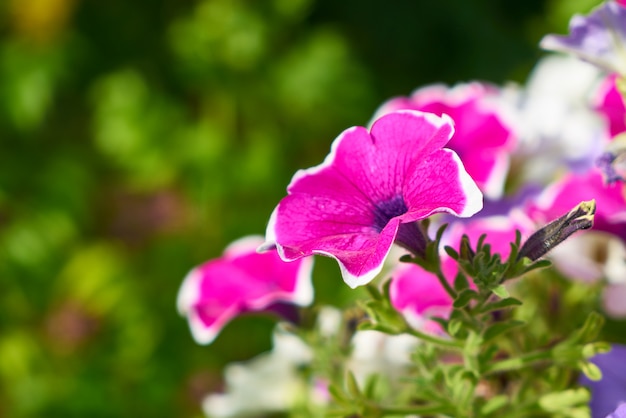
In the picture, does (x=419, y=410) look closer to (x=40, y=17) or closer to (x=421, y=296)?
(x=421, y=296)

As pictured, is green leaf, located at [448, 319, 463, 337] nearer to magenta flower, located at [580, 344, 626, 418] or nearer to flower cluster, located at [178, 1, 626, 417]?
flower cluster, located at [178, 1, 626, 417]

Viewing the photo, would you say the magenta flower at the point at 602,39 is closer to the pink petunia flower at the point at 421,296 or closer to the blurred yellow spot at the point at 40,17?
the pink petunia flower at the point at 421,296

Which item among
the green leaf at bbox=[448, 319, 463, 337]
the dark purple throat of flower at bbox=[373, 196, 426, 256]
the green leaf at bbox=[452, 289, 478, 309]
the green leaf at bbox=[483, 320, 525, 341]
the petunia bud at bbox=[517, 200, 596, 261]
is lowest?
the green leaf at bbox=[483, 320, 525, 341]

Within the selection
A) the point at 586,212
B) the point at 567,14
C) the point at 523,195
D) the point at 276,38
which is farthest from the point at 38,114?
the point at 586,212

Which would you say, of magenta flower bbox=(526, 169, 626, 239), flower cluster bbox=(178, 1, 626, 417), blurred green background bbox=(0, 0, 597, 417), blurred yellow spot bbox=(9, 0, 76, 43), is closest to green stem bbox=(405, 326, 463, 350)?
flower cluster bbox=(178, 1, 626, 417)

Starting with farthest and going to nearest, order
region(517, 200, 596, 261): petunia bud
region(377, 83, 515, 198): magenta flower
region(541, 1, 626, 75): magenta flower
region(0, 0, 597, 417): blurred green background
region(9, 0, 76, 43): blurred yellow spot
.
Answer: region(9, 0, 76, 43): blurred yellow spot < region(0, 0, 597, 417): blurred green background < region(377, 83, 515, 198): magenta flower < region(541, 1, 626, 75): magenta flower < region(517, 200, 596, 261): petunia bud

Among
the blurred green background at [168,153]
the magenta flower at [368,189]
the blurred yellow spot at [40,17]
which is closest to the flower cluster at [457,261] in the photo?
the magenta flower at [368,189]
